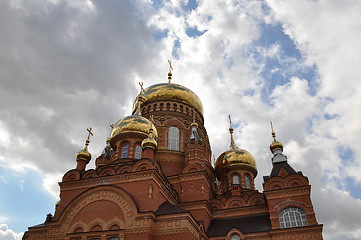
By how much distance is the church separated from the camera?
12.1m

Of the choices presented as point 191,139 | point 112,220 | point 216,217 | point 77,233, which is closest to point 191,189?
point 216,217

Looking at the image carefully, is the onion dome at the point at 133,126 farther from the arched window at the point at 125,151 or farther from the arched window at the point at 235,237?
the arched window at the point at 235,237

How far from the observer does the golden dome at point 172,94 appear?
22766 millimetres

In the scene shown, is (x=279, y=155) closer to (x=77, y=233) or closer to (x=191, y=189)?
(x=191, y=189)

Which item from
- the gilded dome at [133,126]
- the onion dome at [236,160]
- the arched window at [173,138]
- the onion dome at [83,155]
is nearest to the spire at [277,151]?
the onion dome at [236,160]

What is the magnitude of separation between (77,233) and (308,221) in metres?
10.3

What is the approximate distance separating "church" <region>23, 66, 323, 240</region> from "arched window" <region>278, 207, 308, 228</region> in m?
0.04

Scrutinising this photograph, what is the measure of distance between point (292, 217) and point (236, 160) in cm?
722

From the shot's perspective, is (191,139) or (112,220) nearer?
(112,220)

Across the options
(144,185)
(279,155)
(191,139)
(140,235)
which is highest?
(191,139)

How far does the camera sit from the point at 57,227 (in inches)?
505

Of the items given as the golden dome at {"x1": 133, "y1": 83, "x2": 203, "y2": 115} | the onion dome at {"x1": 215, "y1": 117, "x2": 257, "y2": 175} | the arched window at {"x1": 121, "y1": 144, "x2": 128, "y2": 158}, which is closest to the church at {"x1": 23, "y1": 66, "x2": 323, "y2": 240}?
the arched window at {"x1": 121, "y1": 144, "x2": 128, "y2": 158}

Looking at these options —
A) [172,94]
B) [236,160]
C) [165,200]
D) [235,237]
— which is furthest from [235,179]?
[165,200]

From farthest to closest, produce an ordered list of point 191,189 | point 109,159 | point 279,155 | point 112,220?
point 109,159 < point 279,155 < point 191,189 < point 112,220
